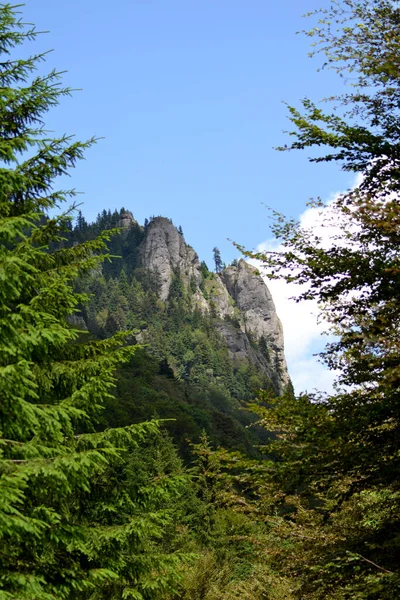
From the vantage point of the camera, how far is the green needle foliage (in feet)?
19.3

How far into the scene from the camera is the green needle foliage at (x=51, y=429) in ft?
19.3

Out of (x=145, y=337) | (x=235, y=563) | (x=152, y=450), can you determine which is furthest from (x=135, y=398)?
(x=145, y=337)

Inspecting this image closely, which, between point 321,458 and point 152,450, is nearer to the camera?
point 321,458

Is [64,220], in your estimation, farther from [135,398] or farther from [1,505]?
[135,398]

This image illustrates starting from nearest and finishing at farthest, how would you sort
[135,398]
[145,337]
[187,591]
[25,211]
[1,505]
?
1. [1,505]
2. [25,211]
3. [187,591]
4. [135,398]
5. [145,337]

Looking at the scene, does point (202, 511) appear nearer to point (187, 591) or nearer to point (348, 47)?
point (187, 591)

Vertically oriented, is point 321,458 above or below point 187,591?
above

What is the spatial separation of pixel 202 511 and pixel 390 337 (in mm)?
25909

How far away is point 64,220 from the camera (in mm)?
8242

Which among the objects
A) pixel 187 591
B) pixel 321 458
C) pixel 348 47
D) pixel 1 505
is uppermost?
pixel 348 47

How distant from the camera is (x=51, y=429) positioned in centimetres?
634

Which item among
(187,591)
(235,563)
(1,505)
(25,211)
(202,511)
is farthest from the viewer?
(202,511)

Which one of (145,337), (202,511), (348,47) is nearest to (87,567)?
(348,47)

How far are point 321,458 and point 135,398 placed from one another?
72626mm
